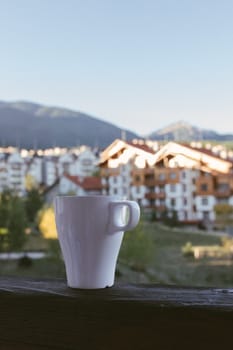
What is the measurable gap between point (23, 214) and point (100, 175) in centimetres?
109

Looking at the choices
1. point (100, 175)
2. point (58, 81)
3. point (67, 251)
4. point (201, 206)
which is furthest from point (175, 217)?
point (67, 251)

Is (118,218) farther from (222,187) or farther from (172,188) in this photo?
(172,188)

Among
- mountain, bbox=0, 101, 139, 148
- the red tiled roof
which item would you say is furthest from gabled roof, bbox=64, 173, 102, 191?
mountain, bbox=0, 101, 139, 148

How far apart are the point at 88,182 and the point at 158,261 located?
1.34m

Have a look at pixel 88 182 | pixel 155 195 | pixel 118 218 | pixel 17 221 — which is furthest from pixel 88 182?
pixel 118 218

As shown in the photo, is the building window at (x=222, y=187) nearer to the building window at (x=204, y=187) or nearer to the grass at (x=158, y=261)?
the building window at (x=204, y=187)

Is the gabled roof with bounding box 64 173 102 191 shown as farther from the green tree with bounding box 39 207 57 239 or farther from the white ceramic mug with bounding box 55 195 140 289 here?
the white ceramic mug with bounding box 55 195 140 289

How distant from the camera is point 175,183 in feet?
6.93

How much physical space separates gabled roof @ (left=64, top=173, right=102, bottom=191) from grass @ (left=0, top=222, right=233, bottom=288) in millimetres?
557

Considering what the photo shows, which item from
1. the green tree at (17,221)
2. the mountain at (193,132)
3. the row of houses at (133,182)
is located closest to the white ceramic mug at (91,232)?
the row of houses at (133,182)

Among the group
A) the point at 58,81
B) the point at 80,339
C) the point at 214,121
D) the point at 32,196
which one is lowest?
the point at 80,339

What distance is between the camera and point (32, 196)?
2648 millimetres

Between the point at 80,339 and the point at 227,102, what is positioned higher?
the point at 227,102

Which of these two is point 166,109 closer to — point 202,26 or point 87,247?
point 202,26
